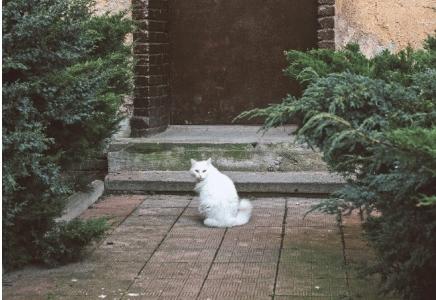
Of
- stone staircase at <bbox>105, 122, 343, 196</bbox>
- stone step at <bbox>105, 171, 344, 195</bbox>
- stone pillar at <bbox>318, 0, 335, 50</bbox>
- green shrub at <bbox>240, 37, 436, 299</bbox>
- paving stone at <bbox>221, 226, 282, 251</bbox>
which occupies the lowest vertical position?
paving stone at <bbox>221, 226, 282, 251</bbox>

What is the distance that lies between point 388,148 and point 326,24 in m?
5.87

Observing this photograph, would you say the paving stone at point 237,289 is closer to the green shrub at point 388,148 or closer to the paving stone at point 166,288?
the paving stone at point 166,288

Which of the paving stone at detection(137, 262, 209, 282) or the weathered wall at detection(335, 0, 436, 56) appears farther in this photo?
the weathered wall at detection(335, 0, 436, 56)

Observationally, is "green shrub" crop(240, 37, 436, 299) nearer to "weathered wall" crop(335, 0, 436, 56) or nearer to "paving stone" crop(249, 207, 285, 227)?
"paving stone" crop(249, 207, 285, 227)

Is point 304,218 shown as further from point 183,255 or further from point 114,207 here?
point 114,207

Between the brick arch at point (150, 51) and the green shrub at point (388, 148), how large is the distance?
3543 millimetres

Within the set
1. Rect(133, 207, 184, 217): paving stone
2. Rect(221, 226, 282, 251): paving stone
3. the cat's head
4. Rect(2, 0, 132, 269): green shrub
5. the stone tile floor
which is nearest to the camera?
Rect(2, 0, 132, 269): green shrub

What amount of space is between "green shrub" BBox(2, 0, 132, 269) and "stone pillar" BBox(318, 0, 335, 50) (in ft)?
12.3

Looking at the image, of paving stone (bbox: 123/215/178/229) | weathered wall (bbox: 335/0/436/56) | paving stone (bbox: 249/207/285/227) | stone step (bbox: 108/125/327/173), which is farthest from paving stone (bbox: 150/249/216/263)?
weathered wall (bbox: 335/0/436/56)

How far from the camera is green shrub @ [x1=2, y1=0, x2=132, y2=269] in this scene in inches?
210

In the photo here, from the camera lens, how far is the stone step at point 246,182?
872cm

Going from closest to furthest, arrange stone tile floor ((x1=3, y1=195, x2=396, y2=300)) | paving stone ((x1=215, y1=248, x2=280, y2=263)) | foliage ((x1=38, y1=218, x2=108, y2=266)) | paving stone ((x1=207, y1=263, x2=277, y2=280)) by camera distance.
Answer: stone tile floor ((x1=3, y1=195, x2=396, y2=300))
paving stone ((x1=207, y1=263, x2=277, y2=280))
foliage ((x1=38, y1=218, x2=108, y2=266))
paving stone ((x1=215, y1=248, x2=280, y2=263))

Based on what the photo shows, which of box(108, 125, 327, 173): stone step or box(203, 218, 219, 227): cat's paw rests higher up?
box(108, 125, 327, 173): stone step

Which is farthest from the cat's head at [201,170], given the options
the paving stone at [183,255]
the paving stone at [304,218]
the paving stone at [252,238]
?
the paving stone at [183,255]
